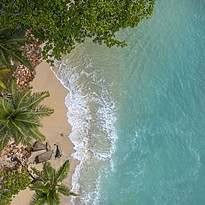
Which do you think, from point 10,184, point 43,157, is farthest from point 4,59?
point 10,184

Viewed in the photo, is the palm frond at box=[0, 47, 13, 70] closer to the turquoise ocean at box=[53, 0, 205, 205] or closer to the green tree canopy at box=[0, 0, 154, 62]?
the green tree canopy at box=[0, 0, 154, 62]

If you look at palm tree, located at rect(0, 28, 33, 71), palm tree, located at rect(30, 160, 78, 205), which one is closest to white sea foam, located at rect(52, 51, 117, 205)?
palm tree, located at rect(30, 160, 78, 205)

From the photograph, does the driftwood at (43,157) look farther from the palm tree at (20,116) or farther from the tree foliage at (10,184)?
the palm tree at (20,116)

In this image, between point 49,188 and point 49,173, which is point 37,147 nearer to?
point 49,173

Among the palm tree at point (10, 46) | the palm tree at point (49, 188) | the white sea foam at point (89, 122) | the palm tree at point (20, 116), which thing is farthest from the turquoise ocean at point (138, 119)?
the palm tree at point (20, 116)

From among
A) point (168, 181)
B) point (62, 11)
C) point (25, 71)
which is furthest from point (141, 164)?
point (62, 11)

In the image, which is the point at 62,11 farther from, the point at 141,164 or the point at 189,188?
the point at 189,188
